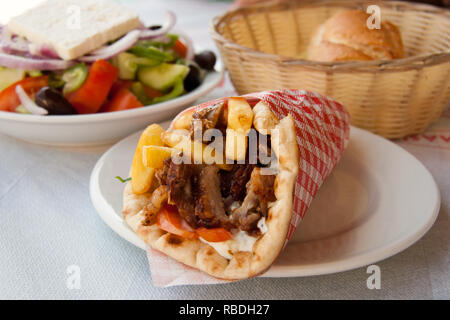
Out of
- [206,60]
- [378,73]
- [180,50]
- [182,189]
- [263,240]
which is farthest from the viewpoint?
[180,50]

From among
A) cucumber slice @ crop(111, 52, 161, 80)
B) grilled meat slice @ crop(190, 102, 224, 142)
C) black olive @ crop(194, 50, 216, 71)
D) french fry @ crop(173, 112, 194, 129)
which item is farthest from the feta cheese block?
grilled meat slice @ crop(190, 102, 224, 142)

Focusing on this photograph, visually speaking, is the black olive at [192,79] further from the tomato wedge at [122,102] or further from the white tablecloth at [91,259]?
the white tablecloth at [91,259]

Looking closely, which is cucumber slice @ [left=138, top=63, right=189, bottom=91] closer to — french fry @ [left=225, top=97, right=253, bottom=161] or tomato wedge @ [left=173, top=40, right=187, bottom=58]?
tomato wedge @ [left=173, top=40, right=187, bottom=58]

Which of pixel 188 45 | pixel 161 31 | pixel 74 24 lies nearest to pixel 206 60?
pixel 188 45

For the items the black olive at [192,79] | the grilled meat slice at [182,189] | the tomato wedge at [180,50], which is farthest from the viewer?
the tomato wedge at [180,50]

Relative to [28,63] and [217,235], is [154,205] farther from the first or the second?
[28,63]

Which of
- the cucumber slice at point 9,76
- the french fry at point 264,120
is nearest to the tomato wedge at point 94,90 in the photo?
the cucumber slice at point 9,76

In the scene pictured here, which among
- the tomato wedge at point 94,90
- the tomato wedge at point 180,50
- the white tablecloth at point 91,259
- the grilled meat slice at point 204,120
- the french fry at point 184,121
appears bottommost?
the white tablecloth at point 91,259
